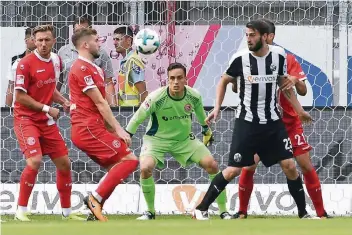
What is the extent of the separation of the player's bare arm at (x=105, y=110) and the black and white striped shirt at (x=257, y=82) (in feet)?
3.57

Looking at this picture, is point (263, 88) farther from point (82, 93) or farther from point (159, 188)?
point (159, 188)

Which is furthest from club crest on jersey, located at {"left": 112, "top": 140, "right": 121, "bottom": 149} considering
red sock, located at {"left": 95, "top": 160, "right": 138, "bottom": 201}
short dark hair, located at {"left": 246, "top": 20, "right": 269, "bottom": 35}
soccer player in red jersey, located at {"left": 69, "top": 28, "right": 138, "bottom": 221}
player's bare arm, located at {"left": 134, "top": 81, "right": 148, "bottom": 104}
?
player's bare arm, located at {"left": 134, "top": 81, "right": 148, "bottom": 104}

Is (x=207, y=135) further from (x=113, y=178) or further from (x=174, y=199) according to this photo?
(x=174, y=199)

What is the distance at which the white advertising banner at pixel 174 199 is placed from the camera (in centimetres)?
1280

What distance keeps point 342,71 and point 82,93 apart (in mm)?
3771

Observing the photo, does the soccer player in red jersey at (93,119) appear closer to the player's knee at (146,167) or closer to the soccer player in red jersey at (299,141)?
the player's knee at (146,167)

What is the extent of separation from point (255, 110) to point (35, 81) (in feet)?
7.32

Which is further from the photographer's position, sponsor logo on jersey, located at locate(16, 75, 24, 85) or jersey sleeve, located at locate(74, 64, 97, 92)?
sponsor logo on jersey, located at locate(16, 75, 24, 85)

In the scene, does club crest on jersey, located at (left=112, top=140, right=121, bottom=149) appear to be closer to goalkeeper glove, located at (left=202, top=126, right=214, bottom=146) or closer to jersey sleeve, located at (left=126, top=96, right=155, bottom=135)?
jersey sleeve, located at (left=126, top=96, right=155, bottom=135)

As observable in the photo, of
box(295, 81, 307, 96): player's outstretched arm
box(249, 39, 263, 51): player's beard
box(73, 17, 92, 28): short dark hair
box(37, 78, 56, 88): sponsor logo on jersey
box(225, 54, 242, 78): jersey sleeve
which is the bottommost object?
box(295, 81, 307, 96): player's outstretched arm

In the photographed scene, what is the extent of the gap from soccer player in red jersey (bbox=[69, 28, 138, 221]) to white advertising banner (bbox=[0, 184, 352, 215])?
66.1 inches

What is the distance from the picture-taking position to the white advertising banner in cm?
1280

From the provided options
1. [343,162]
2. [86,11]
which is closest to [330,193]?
[343,162]

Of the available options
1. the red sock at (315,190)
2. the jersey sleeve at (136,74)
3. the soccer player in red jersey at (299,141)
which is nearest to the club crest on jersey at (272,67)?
the soccer player in red jersey at (299,141)
